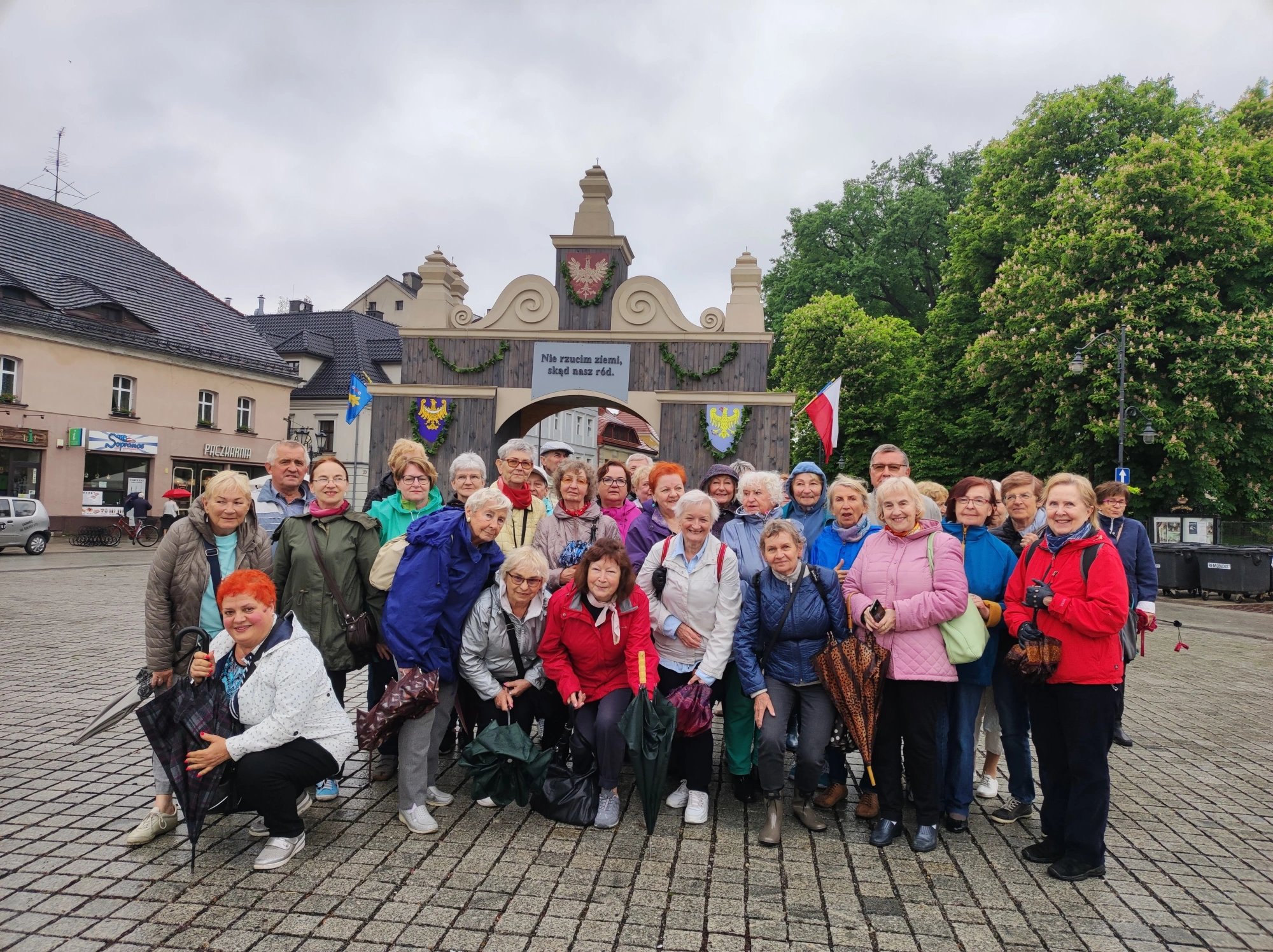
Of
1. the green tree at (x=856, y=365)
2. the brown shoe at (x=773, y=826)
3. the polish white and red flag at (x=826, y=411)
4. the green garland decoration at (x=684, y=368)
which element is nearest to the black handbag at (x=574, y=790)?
the brown shoe at (x=773, y=826)

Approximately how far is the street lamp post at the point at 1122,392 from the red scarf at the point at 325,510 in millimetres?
17954

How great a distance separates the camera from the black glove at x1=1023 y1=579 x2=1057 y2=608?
394 cm

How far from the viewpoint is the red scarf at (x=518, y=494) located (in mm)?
5609

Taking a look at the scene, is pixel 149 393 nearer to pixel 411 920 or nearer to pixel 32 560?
pixel 32 560

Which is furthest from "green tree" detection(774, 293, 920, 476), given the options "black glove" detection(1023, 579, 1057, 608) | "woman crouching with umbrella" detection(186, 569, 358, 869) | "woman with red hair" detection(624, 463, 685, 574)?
"woman crouching with umbrella" detection(186, 569, 358, 869)

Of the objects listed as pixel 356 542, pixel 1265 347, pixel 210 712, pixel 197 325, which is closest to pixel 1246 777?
pixel 356 542

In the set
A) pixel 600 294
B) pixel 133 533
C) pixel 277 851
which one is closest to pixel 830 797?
pixel 277 851

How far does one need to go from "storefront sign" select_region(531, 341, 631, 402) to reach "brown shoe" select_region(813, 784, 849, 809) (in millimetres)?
11136

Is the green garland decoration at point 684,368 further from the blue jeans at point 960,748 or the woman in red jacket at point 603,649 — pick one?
the blue jeans at point 960,748

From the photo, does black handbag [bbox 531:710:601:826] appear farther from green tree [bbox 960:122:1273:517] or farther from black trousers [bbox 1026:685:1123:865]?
green tree [bbox 960:122:1273:517]

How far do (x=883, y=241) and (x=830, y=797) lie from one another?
111ft

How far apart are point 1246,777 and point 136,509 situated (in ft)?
100

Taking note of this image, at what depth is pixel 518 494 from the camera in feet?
18.5

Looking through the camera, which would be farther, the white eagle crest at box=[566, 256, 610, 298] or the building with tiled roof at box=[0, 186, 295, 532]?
the building with tiled roof at box=[0, 186, 295, 532]
